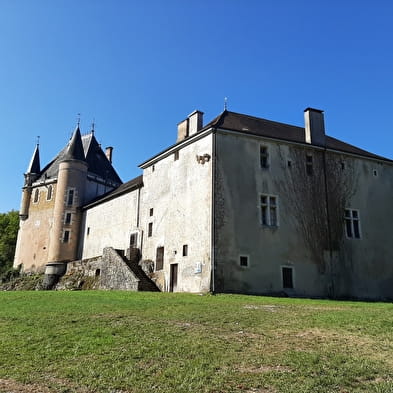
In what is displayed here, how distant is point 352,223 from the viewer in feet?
85.3

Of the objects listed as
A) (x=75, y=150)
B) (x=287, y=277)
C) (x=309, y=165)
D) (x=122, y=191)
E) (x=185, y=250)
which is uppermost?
(x=75, y=150)

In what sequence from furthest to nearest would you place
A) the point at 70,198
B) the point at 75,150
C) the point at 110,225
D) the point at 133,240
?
the point at 75,150, the point at 70,198, the point at 110,225, the point at 133,240

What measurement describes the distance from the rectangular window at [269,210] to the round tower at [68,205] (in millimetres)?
19509

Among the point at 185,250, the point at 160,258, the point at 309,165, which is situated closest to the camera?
the point at 185,250

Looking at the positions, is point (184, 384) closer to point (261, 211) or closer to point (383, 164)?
point (261, 211)

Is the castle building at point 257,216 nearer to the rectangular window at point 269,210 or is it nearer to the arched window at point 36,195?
Answer: the rectangular window at point 269,210

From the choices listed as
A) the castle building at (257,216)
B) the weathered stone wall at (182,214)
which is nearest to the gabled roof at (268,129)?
the castle building at (257,216)

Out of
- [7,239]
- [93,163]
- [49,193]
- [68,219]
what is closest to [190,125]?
[68,219]

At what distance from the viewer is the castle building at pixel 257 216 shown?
22.4 metres

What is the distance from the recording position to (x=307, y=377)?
6949 mm

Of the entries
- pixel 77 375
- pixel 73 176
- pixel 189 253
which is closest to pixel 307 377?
pixel 77 375

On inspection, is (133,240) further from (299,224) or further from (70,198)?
(299,224)

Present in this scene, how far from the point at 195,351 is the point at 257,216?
50.5 feet

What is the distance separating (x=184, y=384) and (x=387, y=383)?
3.15m
